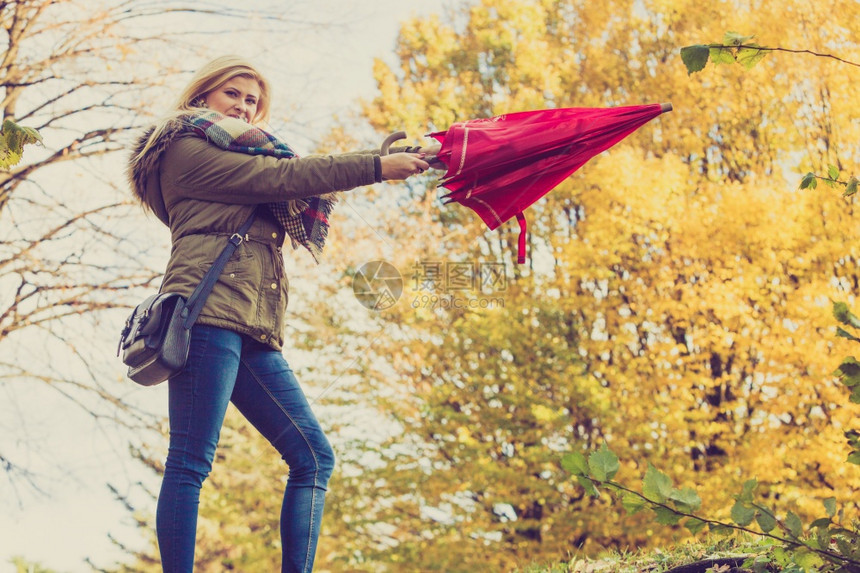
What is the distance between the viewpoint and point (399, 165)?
240cm

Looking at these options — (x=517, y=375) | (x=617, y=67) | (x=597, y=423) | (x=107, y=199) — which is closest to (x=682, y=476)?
(x=597, y=423)

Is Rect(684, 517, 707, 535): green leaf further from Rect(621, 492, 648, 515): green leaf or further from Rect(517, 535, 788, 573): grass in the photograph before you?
Rect(517, 535, 788, 573): grass

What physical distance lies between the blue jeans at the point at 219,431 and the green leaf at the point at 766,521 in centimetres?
127

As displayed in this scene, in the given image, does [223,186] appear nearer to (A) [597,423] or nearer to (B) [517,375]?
(B) [517,375]

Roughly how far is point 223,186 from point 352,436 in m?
8.84

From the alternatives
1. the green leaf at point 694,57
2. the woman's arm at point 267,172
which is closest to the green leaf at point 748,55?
the green leaf at point 694,57

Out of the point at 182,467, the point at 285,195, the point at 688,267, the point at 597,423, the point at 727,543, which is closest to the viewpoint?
the point at 182,467

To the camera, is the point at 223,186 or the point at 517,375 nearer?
the point at 223,186

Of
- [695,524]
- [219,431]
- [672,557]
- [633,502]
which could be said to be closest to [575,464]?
[633,502]

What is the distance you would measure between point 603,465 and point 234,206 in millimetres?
1362

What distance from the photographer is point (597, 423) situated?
9.55m

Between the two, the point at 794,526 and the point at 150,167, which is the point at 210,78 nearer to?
the point at 150,167

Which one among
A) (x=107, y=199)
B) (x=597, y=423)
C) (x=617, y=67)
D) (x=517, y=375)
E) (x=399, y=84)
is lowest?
(x=597, y=423)

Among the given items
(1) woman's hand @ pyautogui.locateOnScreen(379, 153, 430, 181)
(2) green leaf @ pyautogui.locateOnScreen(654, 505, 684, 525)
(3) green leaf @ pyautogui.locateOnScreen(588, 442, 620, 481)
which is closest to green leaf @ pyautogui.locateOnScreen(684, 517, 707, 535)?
(2) green leaf @ pyautogui.locateOnScreen(654, 505, 684, 525)
